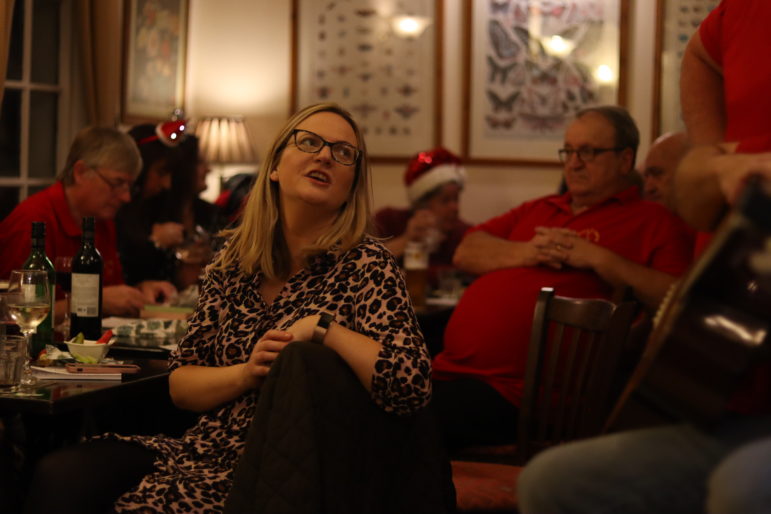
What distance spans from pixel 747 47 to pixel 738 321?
0.58 m

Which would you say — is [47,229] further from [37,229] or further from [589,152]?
[589,152]

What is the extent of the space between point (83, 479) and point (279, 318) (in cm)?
47

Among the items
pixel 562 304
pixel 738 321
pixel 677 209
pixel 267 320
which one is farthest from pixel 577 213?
pixel 738 321

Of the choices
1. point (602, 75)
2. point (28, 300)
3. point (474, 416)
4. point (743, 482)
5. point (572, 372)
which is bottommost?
point (474, 416)

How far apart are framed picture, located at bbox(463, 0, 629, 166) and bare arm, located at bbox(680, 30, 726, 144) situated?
3480 mm

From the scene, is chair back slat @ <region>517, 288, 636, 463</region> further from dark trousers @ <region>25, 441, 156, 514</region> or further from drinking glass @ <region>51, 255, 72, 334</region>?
drinking glass @ <region>51, 255, 72, 334</region>

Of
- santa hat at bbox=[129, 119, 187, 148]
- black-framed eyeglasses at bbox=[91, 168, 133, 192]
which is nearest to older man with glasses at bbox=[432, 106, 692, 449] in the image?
black-framed eyeglasses at bbox=[91, 168, 133, 192]

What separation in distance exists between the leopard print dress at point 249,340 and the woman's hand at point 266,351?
0.42ft

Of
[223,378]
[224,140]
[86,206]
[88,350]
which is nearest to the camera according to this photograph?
[223,378]

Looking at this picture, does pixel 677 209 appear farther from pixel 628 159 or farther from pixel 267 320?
pixel 628 159

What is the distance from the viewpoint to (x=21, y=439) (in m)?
2.58

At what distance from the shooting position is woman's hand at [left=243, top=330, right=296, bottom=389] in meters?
1.58

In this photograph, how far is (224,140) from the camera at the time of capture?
4.98m

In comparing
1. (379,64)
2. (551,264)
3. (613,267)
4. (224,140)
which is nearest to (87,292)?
(551,264)
